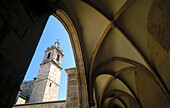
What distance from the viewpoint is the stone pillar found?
17.2 feet

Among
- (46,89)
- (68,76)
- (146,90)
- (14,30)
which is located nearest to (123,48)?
(146,90)

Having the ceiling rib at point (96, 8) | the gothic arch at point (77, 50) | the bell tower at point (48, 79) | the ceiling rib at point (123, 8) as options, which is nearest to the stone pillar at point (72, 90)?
the gothic arch at point (77, 50)

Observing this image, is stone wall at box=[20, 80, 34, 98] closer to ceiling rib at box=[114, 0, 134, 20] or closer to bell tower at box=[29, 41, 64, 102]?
bell tower at box=[29, 41, 64, 102]

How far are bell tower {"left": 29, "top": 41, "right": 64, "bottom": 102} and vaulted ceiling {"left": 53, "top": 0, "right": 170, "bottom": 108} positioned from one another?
47.6 feet

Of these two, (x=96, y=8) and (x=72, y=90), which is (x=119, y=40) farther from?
(x=72, y=90)

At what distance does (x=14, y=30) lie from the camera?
1.12 m

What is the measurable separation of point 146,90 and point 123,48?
10.0 feet

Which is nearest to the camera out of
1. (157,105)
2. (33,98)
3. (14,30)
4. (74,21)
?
(14,30)

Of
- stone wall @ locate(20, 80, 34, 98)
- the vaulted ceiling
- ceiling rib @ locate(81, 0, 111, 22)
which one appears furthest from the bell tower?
ceiling rib @ locate(81, 0, 111, 22)

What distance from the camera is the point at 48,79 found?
64.0 ft

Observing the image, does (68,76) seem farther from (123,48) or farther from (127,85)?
(127,85)

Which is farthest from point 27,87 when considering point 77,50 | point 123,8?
point 123,8

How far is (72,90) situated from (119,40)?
148 inches

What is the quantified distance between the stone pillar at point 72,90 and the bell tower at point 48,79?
13.2 meters
